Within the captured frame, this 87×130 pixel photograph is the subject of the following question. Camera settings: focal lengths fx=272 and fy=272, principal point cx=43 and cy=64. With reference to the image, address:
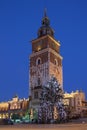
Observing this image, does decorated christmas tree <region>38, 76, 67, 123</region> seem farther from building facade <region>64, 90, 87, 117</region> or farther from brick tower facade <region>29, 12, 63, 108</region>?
building facade <region>64, 90, 87, 117</region>

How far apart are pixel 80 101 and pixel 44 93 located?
41.6 meters

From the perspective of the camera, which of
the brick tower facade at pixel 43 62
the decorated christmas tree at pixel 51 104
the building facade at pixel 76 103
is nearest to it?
the decorated christmas tree at pixel 51 104

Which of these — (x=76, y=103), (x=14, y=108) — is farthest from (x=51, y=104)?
(x=14, y=108)

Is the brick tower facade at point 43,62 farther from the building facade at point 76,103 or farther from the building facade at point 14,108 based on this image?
the building facade at point 14,108

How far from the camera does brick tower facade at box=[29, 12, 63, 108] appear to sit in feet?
266

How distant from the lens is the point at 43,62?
83.9 metres

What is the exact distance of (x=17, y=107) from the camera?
314 ft

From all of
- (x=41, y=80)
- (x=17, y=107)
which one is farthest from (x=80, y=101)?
(x=17, y=107)

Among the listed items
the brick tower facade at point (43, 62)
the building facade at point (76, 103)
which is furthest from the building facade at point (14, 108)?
the building facade at point (76, 103)

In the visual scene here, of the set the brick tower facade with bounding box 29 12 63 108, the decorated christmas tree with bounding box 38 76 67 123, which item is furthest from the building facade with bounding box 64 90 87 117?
the decorated christmas tree with bounding box 38 76 67 123

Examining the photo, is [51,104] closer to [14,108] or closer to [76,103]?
[76,103]

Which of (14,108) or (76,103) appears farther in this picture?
(14,108)

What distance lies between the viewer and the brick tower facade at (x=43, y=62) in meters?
81.2

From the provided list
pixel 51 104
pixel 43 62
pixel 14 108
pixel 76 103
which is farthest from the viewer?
pixel 14 108
